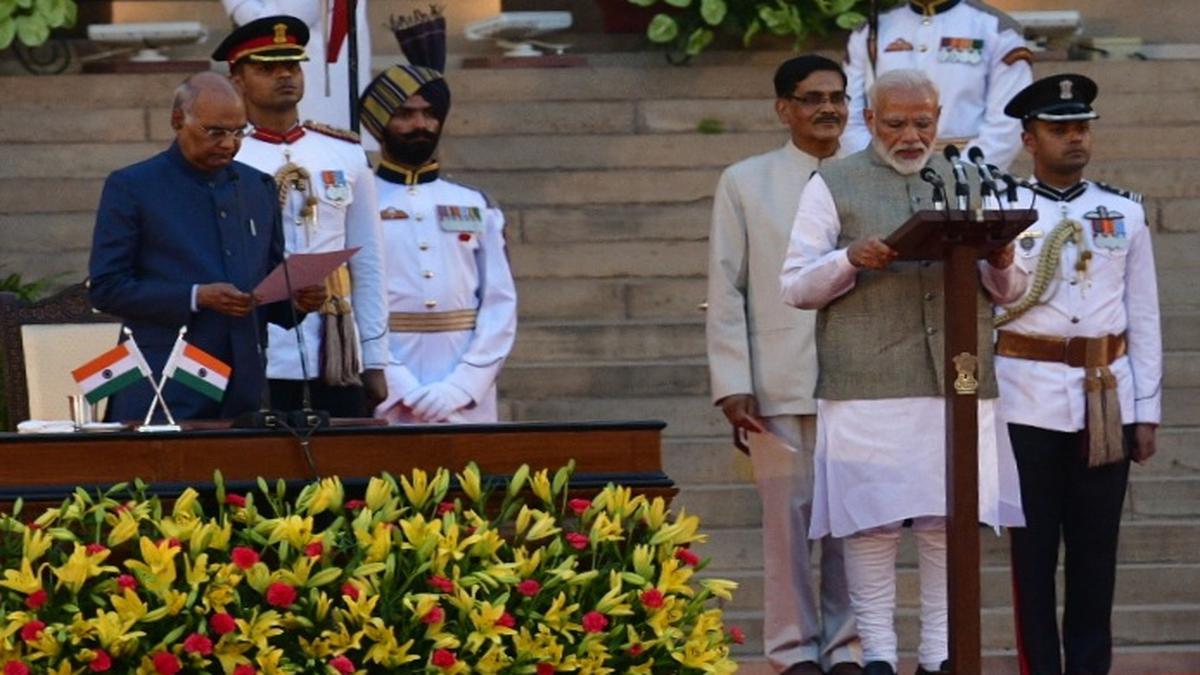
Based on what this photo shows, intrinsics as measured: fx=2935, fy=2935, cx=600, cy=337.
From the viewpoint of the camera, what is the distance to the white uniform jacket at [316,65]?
12.3 m

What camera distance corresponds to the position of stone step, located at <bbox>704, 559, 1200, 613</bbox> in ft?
33.9

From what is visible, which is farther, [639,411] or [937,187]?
[639,411]

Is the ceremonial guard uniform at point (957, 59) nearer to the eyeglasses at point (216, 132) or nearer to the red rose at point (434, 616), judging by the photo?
the eyeglasses at point (216, 132)

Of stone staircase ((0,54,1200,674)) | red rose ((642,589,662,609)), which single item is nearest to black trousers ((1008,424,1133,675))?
stone staircase ((0,54,1200,674))

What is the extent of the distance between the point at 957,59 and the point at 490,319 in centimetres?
239

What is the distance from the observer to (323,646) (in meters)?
6.31

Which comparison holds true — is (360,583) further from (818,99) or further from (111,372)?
(818,99)

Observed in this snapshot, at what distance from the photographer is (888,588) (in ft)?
26.8

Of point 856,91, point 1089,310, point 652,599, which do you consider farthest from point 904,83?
point 856,91

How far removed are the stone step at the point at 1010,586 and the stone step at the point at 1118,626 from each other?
0.22 ft

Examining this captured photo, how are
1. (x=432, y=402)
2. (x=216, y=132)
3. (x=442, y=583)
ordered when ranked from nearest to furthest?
1. (x=442, y=583)
2. (x=216, y=132)
3. (x=432, y=402)

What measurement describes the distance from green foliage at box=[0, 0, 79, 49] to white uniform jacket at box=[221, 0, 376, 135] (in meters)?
1.55

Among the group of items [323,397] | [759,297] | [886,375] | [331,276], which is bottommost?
[323,397]

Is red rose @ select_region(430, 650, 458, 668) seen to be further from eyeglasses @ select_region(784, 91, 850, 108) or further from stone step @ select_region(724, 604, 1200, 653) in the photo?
stone step @ select_region(724, 604, 1200, 653)
